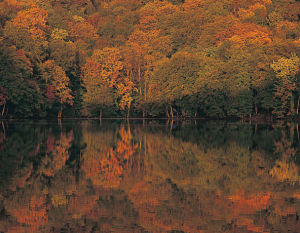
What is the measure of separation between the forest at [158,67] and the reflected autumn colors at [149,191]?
158ft

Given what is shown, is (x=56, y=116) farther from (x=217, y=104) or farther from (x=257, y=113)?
(x=257, y=113)

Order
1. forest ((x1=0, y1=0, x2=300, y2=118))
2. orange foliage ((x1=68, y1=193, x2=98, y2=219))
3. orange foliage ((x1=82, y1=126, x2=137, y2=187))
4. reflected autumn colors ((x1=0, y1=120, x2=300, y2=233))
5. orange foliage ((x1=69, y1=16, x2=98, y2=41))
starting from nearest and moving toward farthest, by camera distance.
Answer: reflected autumn colors ((x1=0, y1=120, x2=300, y2=233)), orange foliage ((x1=68, y1=193, x2=98, y2=219)), orange foliage ((x1=82, y1=126, x2=137, y2=187)), forest ((x1=0, y1=0, x2=300, y2=118)), orange foliage ((x1=69, y1=16, x2=98, y2=41))

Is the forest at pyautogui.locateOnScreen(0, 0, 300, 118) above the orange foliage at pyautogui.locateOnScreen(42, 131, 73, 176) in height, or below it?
above

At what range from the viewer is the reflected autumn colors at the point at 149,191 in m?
10.1

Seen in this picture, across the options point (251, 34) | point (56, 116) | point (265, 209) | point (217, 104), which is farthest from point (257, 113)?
point (265, 209)

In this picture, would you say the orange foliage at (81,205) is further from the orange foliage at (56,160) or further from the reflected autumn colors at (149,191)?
the orange foliage at (56,160)

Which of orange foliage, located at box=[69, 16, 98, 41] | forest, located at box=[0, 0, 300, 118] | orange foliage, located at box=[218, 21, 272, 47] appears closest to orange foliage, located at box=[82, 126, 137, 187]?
forest, located at box=[0, 0, 300, 118]

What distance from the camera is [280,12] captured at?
4104 inches

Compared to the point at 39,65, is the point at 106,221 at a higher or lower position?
lower

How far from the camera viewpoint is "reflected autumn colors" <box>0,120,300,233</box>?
33.0ft

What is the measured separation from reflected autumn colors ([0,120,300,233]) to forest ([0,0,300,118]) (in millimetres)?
48272

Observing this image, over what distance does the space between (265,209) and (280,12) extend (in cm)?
9971

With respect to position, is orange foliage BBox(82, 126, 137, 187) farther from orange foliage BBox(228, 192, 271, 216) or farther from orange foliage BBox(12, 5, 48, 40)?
orange foliage BBox(12, 5, 48, 40)

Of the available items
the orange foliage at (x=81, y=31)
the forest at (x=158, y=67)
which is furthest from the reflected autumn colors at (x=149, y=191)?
the orange foliage at (x=81, y=31)
